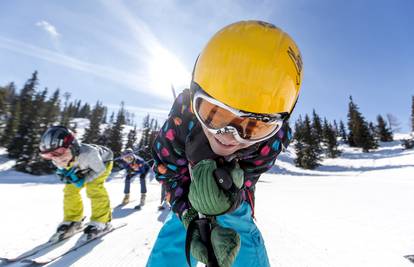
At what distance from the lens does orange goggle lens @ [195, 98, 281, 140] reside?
1312 millimetres

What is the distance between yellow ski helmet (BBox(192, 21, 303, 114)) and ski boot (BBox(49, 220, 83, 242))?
3.21 metres

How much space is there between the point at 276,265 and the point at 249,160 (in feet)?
3.87

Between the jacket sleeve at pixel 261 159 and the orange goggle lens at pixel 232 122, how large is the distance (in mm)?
Answer: 464

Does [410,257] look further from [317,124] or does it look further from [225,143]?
[317,124]

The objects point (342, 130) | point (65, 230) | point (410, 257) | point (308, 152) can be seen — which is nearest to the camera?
point (410, 257)

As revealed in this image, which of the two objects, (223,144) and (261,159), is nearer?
(223,144)

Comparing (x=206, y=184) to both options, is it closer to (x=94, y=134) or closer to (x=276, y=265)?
(x=276, y=265)

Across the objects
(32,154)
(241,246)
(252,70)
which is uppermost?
(32,154)

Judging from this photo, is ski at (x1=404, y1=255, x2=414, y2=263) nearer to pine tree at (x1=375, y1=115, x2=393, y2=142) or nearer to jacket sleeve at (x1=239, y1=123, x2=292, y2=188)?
jacket sleeve at (x1=239, y1=123, x2=292, y2=188)

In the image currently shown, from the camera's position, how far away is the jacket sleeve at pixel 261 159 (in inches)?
72.3

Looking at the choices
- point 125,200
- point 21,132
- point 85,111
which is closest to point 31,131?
point 21,132

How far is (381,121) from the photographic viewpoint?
52.3 meters

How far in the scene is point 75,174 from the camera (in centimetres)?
383

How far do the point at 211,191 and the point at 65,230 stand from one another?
3.36 meters
